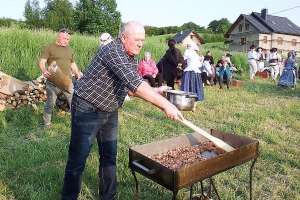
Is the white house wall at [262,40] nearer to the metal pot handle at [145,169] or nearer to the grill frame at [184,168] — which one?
the grill frame at [184,168]

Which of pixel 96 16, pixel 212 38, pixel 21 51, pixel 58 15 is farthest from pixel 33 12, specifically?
pixel 21 51

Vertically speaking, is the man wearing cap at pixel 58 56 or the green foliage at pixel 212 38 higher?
the green foliage at pixel 212 38

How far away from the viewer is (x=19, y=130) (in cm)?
556

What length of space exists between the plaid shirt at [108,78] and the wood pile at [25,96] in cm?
493

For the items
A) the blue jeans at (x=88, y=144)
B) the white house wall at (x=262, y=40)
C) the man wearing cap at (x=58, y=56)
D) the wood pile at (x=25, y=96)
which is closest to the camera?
the blue jeans at (x=88, y=144)

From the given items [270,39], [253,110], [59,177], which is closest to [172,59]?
[253,110]

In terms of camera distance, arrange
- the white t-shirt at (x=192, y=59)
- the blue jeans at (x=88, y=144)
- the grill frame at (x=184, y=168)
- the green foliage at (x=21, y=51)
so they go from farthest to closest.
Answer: the green foliage at (x=21, y=51), the white t-shirt at (x=192, y=59), the blue jeans at (x=88, y=144), the grill frame at (x=184, y=168)

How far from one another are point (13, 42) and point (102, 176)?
7.88m

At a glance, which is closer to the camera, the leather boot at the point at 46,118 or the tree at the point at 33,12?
the leather boot at the point at 46,118

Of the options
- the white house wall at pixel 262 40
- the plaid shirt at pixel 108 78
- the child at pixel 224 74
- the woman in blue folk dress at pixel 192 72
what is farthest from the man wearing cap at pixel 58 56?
the white house wall at pixel 262 40

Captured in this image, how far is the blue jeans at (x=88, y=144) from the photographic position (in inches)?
104

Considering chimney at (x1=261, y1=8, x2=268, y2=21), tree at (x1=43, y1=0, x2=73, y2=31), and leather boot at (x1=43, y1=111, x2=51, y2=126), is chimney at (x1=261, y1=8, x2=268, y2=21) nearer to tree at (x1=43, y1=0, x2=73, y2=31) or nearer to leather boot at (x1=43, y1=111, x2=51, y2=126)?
tree at (x1=43, y1=0, x2=73, y2=31)

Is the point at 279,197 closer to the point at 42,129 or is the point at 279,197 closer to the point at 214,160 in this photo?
the point at 214,160

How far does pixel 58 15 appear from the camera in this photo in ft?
183
